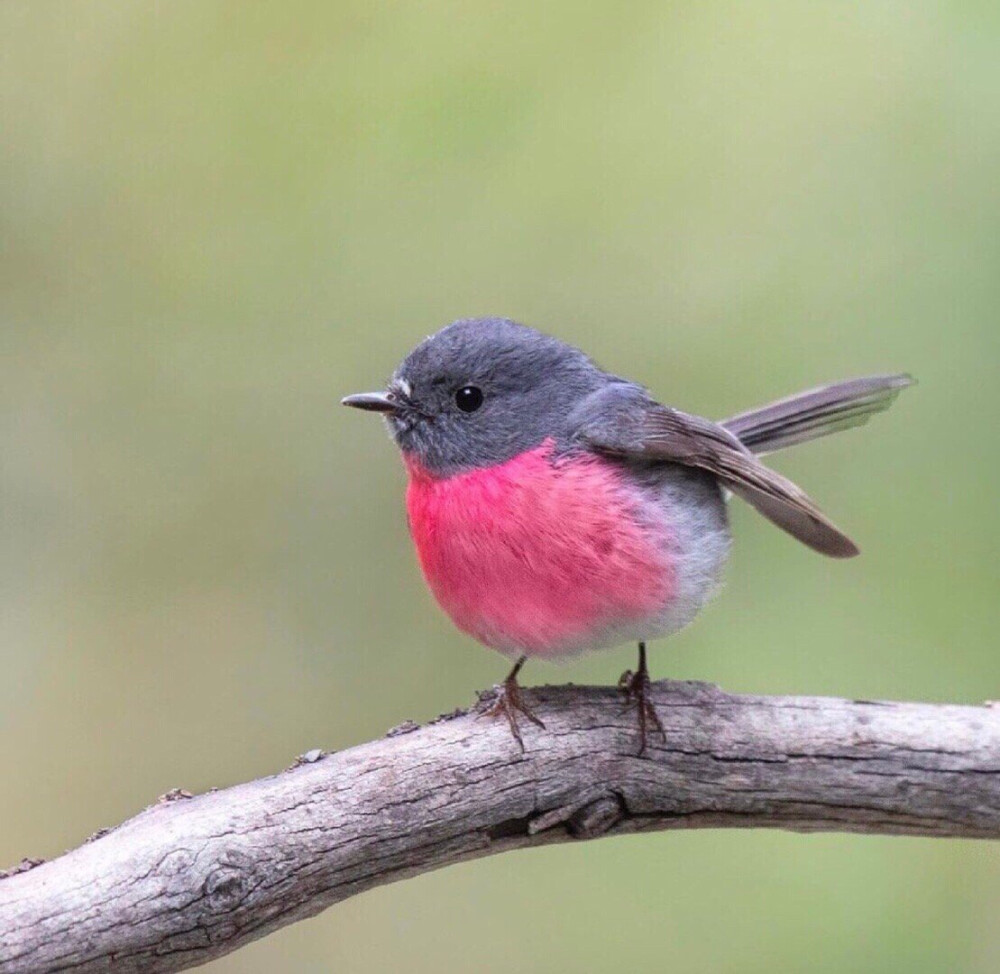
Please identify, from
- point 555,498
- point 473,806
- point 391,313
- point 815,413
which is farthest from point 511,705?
point 391,313

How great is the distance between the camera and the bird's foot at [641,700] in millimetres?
3156

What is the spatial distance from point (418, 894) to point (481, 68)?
2.83 m

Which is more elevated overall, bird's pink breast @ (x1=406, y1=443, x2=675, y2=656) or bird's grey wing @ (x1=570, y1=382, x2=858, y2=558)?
bird's grey wing @ (x1=570, y1=382, x2=858, y2=558)

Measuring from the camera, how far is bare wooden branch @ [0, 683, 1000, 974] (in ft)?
8.25

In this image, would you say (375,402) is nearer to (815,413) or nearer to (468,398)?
(468,398)

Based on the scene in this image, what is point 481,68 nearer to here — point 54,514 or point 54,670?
point 54,514

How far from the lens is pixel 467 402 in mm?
3234

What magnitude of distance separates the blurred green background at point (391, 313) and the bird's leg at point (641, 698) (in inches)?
Answer: 46.6

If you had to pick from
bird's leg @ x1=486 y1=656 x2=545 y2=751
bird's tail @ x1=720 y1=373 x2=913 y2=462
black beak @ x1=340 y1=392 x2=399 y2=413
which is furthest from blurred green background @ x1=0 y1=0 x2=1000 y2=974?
black beak @ x1=340 y1=392 x2=399 y2=413

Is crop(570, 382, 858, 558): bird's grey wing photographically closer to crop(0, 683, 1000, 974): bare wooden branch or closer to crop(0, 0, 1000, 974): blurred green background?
crop(0, 683, 1000, 974): bare wooden branch

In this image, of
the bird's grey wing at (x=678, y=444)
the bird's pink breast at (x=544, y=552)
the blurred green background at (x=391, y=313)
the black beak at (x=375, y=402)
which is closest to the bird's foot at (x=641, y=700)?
the bird's pink breast at (x=544, y=552)

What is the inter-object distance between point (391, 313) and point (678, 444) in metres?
1.83

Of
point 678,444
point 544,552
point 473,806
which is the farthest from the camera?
point 678,444

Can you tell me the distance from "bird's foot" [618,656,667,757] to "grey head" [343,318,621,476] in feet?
1.98
